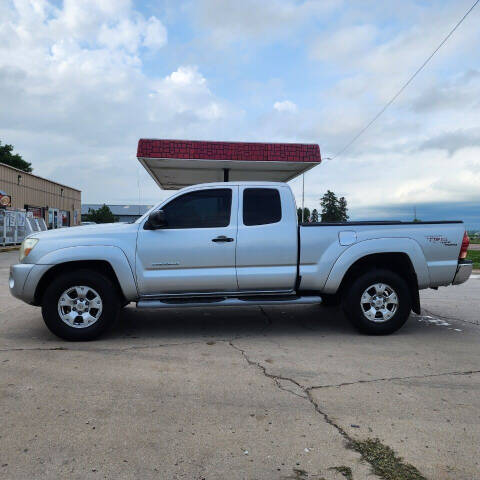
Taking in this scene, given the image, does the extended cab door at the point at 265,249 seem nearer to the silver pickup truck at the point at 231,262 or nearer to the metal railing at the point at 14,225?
the silver pickup truck at the point at 231,262

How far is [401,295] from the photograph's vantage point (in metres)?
5.55

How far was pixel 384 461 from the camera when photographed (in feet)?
8.67

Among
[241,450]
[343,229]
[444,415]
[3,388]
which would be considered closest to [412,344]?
[343,229]

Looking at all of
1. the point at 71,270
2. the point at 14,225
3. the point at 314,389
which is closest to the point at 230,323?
the point at 71,270

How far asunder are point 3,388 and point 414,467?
130 inches

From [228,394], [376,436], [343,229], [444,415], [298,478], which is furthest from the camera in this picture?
[343,229]

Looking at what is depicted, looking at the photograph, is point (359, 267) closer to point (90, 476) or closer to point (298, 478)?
point (298, 478)

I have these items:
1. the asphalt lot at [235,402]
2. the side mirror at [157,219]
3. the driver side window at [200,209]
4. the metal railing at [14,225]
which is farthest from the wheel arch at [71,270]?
the metal railing at [14,225]

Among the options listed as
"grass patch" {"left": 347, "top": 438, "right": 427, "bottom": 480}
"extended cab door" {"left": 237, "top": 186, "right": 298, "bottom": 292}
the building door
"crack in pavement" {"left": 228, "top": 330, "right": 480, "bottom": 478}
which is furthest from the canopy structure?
the building door

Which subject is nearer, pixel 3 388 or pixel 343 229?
pixel 3 388

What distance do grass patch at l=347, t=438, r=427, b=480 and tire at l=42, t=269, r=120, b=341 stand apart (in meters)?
3.38

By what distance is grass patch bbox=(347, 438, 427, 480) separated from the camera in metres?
2.50

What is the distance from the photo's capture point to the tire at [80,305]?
17.0ft

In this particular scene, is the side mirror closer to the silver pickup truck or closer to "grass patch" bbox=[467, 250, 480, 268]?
the silver pickup truck
